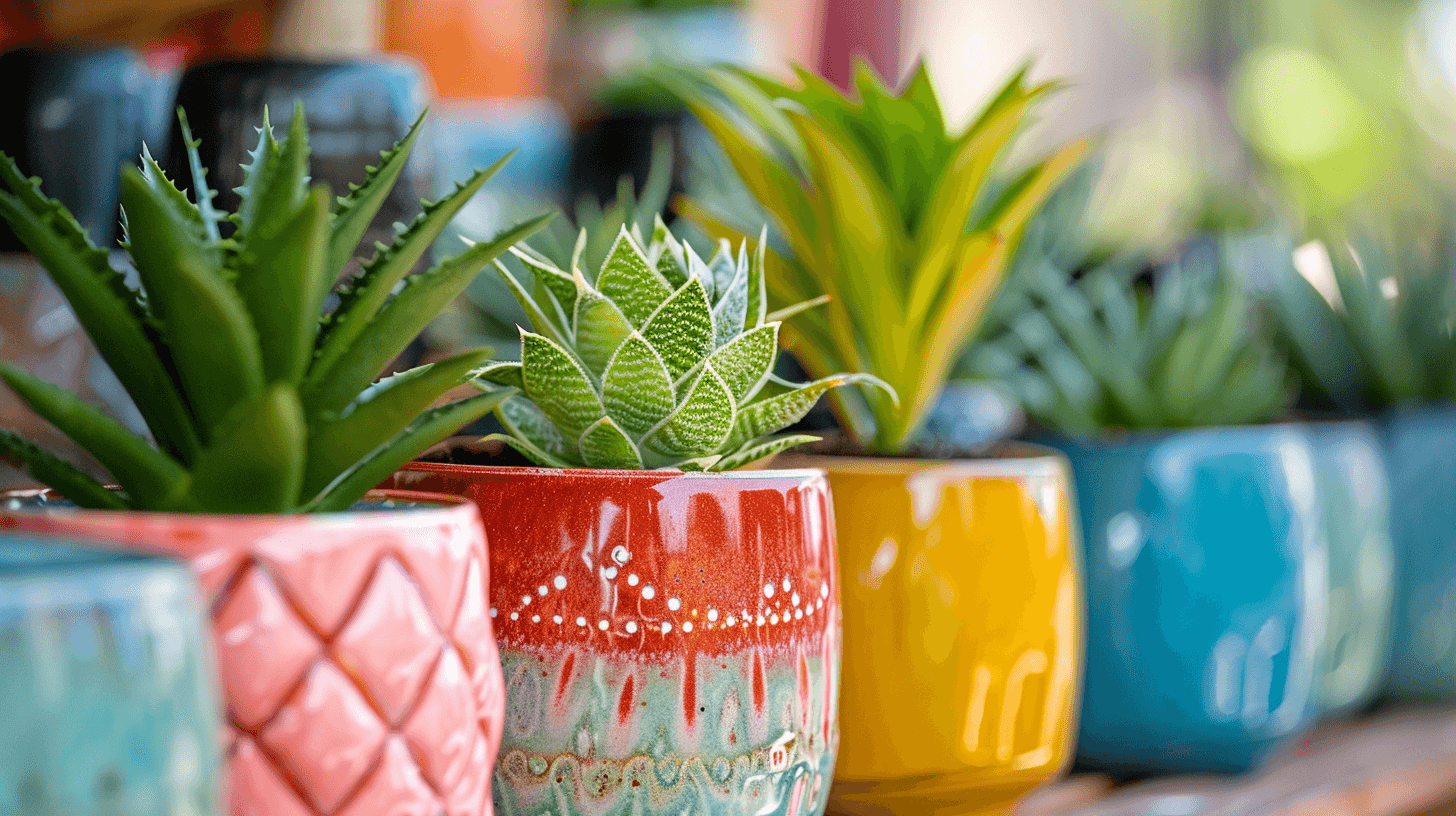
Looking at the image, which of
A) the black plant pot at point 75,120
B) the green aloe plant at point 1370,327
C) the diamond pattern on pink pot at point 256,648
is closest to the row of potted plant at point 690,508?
the diamond pattern on pink pot at point 256,648

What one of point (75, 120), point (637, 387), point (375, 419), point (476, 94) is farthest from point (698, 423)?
point (476, 94)

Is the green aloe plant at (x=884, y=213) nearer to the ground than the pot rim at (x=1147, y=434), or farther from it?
farther from it

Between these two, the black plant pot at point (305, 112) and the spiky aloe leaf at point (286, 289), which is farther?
the black plant pot at point (305, 112)

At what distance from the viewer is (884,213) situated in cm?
59

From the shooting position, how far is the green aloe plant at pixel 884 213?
1.87ft

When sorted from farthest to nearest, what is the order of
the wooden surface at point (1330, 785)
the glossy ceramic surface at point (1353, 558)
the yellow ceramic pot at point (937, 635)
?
the glossy ceramic surface at point (1353, 558)
the wooden surface at point (1330, 785)
the yellow ceramic pot at point (937, 635)

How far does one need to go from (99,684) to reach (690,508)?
0.21 metres

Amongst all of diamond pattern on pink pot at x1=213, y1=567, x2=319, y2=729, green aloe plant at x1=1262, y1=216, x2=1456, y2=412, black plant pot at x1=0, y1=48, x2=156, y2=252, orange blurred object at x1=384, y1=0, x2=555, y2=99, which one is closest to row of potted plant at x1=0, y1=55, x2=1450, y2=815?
diamond pattern on pink pot at x1=213, y1=567, x2=319, y2=729

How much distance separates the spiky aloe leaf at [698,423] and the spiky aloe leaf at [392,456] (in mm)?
81

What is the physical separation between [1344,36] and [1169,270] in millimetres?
2308

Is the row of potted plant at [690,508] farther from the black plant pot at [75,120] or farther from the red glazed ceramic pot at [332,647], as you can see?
the black plant pot at [75,120]

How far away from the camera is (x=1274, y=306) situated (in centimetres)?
99

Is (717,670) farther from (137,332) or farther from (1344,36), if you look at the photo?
(1344,36)

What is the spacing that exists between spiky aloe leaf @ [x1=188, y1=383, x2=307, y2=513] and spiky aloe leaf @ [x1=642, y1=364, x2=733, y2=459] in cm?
13
